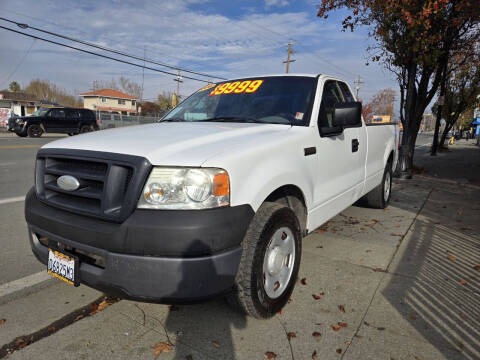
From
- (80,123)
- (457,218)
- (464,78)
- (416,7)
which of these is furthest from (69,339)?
(464,78)

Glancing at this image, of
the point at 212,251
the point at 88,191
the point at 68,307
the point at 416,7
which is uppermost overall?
the point at 416,7

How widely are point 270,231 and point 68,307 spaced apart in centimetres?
164

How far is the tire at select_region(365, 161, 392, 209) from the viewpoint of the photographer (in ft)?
17.2

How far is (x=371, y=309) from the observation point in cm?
255

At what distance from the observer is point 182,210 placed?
1822mm

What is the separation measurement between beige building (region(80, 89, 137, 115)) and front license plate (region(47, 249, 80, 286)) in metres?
70.7

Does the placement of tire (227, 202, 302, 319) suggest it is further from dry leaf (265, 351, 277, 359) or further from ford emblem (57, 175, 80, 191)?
ford emblem (57, 175, 80, 191)

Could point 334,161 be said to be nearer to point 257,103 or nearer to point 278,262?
point 257,103

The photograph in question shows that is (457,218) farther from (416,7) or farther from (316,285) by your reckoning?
(416,7)

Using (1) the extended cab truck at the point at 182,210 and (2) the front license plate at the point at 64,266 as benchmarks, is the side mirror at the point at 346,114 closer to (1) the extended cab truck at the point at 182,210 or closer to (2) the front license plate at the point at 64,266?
(1) the extended cab truck at the point at 182,210

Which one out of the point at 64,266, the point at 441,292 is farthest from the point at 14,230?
the point at 441,292

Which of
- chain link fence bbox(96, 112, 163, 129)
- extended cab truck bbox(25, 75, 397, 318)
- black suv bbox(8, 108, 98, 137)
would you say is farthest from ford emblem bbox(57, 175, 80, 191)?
chain link fence bbox(96, 112, 163, 129)

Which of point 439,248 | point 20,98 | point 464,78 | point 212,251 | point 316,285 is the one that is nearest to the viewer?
point 212,251

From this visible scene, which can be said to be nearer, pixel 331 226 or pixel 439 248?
pixel 439 248
